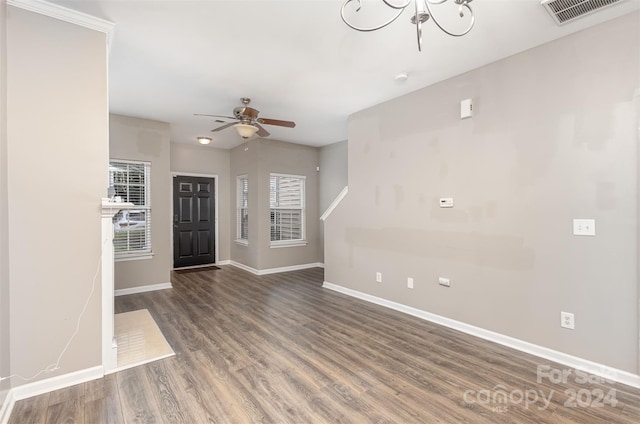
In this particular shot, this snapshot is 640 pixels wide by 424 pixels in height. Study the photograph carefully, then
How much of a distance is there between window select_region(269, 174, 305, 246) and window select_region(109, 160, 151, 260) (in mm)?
2211

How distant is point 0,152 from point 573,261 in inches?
167

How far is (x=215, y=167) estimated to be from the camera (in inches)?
271

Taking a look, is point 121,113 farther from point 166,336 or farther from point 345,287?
point 345,287

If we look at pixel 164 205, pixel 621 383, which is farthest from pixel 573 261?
pixel 164 205

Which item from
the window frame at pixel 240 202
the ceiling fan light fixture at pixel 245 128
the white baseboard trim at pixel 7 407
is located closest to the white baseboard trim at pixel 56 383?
the white baseboard trim at pixel 7 407

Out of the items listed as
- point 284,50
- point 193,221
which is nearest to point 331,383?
point 284,50

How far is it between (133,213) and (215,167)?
7.56ft

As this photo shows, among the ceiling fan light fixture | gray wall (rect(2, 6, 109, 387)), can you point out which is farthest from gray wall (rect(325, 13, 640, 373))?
gray wall (rect(2, 6, 109, 387))

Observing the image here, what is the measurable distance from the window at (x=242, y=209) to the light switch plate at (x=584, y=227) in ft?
18.2

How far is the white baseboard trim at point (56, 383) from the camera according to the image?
80.7 inches

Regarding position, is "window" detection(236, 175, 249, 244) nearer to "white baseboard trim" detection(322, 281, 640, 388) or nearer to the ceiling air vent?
"white baseboard trim" detection(322, 281, 640, 388)

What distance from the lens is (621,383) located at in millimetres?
2229

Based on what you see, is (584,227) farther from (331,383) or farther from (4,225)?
(4,225)

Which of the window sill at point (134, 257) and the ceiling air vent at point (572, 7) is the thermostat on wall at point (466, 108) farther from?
the window sill at point (134, 257)
